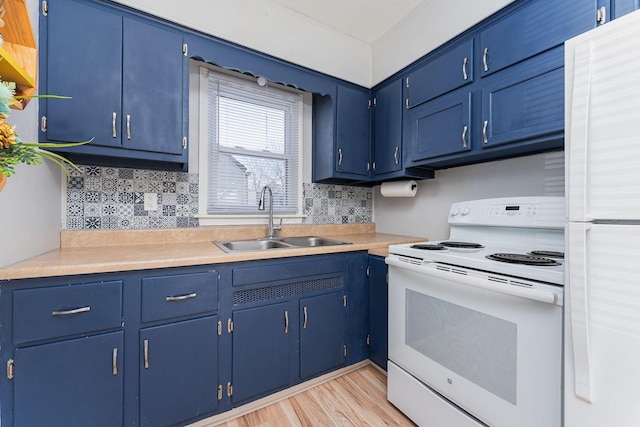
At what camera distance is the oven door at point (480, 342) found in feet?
3.15

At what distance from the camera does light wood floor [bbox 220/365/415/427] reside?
1.50m

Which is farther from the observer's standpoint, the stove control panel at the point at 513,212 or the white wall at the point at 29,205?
the stove control panel at the point at 513,212

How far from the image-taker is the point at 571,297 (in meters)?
0.88

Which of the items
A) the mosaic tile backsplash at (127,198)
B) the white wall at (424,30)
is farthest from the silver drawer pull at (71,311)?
the white wall at (424,30)

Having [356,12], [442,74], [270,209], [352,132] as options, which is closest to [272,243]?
[270,209]

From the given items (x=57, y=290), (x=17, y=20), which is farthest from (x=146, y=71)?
(x=57, y=290)

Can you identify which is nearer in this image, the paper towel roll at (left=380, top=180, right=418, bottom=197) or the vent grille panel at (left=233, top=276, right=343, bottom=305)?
the vent grille panel at (left=233, top=276, right=343, bottom=305)

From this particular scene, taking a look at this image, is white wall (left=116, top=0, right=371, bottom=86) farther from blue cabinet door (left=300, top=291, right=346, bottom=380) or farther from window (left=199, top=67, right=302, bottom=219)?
blue cabinet door (left=300, top=291, right=346, bottom=380)

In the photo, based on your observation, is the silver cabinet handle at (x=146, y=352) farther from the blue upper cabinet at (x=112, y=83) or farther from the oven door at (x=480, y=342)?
the oven door at (x=480, y=342)

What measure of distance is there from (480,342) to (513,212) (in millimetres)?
829

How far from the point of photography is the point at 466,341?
121 cm

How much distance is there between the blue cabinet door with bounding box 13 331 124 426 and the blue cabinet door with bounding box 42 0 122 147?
3.28ft

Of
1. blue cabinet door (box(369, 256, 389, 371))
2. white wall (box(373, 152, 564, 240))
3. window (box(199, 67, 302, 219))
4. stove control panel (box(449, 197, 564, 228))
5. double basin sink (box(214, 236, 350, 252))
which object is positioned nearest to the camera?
stove control panel (box(449, 197, 564, 228))

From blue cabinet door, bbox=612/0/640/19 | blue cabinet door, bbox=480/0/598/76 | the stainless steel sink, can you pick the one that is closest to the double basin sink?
the stainless steel sink
